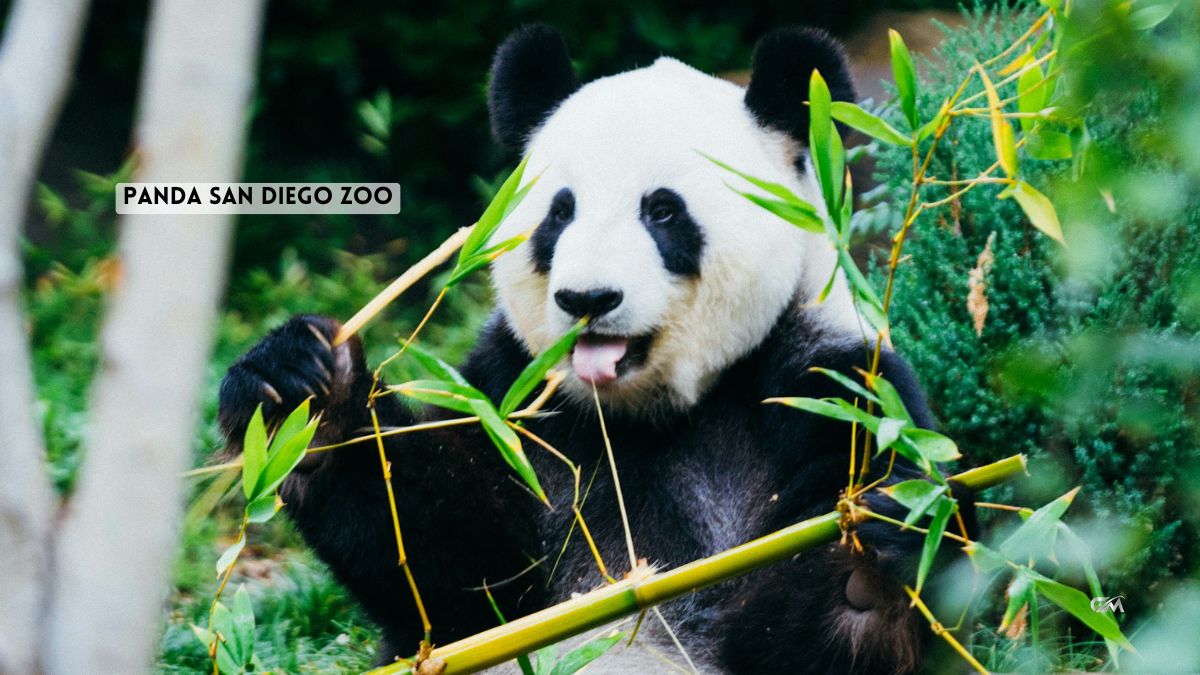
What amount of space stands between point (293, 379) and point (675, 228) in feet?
3.14

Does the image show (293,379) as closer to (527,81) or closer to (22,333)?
(527,81)

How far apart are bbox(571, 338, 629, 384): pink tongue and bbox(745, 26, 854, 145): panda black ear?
76 cm

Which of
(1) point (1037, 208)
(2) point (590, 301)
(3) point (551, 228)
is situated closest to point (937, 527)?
(1) point (1037, 208)

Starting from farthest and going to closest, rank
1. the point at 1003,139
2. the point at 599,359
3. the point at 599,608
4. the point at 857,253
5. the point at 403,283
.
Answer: the point at 857,253, the point at 599,359, the point at 403,283, the point at 599,608, the point at 1003,139

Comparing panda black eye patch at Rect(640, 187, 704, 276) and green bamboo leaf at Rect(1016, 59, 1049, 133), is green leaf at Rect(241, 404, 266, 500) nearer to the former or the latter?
panda black eye patch at Rect(640, 187, 704, 276)

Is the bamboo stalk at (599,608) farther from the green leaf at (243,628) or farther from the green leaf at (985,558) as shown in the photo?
the green leaf at (243,628)

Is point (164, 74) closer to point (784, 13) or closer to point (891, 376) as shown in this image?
point (891, 376)

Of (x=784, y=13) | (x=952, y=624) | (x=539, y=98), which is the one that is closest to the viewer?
(x=952, y=624)

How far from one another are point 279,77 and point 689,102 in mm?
5445

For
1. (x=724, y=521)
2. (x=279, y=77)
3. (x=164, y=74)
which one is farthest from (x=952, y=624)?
(x=279, y=77)

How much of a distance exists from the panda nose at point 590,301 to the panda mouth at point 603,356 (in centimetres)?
12

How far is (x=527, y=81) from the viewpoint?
12.3ft

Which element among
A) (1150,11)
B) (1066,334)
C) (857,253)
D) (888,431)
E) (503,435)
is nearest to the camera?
(1150,11)

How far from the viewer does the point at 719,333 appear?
3344mm
